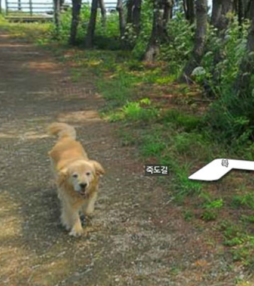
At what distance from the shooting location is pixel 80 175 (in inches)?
151

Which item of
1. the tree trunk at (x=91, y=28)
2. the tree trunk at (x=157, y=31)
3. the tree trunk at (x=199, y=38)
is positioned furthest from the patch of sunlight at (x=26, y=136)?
the tree trunk at (x=91, y=28)

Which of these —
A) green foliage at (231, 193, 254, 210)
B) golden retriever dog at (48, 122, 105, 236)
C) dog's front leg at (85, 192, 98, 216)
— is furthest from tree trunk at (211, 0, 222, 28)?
dog's front leg at (85, 192, 98, 216)

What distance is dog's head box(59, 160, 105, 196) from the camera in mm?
3807

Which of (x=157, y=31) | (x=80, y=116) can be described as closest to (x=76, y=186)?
(x=80, y=116)

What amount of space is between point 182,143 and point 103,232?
2007mm

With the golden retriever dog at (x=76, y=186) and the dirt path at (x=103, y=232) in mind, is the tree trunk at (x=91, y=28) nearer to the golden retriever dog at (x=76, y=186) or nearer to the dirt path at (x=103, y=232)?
the dirt path at (x=103, y=232)

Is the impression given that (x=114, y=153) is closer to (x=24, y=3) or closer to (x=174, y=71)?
(x=174, y=71)

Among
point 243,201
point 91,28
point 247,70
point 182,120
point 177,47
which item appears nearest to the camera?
point 243,201

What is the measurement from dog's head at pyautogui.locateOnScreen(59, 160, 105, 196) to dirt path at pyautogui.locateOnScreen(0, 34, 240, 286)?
17.6 inches

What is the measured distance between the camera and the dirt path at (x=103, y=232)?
3449mm

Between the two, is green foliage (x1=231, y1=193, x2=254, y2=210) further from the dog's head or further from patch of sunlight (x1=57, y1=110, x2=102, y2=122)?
patch of sunlight (x1=57, y1=110, x2=102, y2=122)

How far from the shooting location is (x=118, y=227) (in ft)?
13.5

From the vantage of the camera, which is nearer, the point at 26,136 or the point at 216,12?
the point at 26,136

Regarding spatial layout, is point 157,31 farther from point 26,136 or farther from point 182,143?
point 182,143
